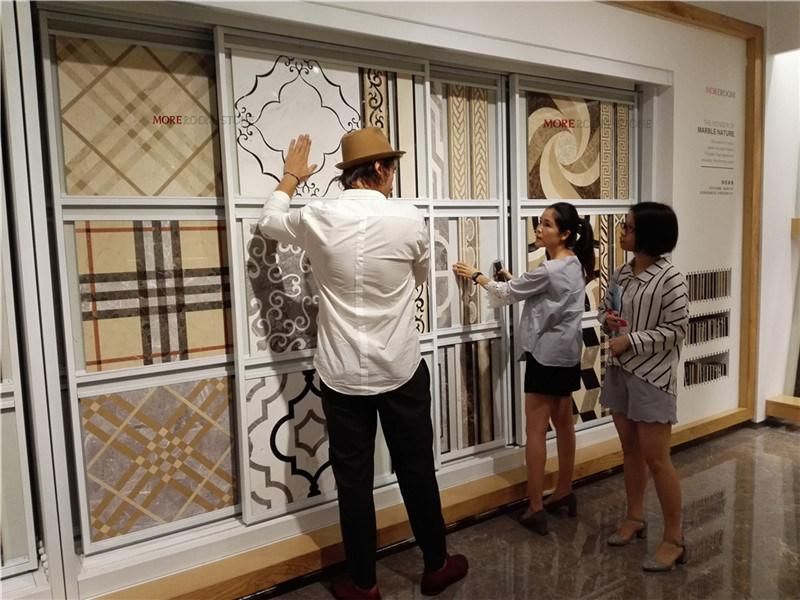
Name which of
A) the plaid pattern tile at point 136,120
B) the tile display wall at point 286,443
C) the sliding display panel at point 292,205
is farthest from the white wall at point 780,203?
the plaid pattern tile at point 136,120

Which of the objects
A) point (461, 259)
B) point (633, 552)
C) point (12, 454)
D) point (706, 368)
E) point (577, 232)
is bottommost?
point (633, 552)

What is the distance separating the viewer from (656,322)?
226 centimetres

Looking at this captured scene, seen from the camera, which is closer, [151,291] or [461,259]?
→ [151,291]

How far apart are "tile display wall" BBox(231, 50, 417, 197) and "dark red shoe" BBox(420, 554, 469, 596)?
151 centimetres

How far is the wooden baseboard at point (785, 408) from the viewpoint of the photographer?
3915 mm

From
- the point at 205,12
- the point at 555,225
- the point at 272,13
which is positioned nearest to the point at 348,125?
the point at 272,13

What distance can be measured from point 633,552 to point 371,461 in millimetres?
1205

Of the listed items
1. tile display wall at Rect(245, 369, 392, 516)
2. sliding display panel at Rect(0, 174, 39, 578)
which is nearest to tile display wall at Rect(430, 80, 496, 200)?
tile display wall at Rect(245, 369, 392, 516)

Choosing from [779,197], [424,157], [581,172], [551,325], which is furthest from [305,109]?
[779,197]

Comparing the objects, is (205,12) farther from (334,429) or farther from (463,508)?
(463,508)

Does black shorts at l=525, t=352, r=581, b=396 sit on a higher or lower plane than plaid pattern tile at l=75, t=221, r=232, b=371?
lower

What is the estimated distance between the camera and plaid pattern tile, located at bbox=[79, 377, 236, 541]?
7.02 ft

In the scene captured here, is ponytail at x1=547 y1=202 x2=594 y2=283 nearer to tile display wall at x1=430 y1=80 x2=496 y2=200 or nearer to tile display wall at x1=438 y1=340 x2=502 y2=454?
tile display wall at x1=430 y1=80 x2=496 y2=200

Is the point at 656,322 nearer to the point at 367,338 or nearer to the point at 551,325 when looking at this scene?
the point at 551,325
